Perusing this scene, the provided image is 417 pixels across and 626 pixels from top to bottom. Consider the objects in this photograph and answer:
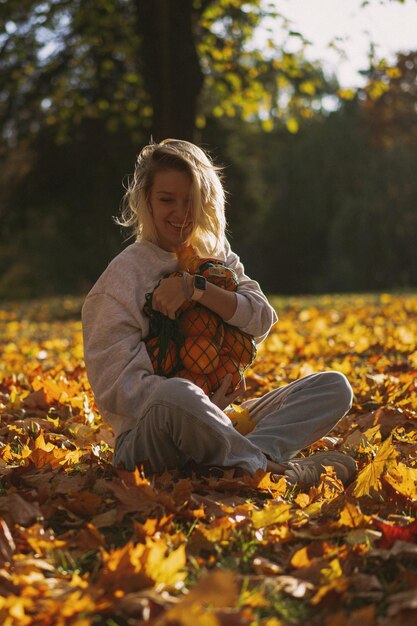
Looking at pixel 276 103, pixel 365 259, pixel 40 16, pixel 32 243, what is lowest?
pixel 365 259

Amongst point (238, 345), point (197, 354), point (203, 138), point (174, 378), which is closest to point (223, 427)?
point (174, 378)

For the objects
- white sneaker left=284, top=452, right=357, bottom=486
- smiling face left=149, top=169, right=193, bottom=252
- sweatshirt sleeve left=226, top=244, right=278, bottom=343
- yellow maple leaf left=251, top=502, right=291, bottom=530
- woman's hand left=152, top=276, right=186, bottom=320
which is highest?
smiling face left=149, top=169, right=193, bottom=252

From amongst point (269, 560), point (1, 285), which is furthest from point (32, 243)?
point (269, 560)

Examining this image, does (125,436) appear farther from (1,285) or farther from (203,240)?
(1,285)

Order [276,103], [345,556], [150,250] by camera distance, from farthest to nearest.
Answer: [276,103]
[150,250]
[345,556]

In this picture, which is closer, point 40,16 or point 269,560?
point 269,560

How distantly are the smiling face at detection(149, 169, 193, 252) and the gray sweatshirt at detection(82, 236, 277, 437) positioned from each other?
0.10m

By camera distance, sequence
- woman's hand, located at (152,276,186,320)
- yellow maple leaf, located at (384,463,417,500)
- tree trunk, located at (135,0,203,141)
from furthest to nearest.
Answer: tree trunk, located at (135,0,203,141) < woman's hand, located at (152,276,186,320) < yellow maple leaf, located at (384,463,417,500)

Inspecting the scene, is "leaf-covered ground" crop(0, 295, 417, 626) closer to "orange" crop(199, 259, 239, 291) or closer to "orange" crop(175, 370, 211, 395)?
"orange" crop(175, 370, 211, 395)

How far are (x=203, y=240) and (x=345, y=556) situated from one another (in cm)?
149

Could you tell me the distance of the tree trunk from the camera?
9.25 m

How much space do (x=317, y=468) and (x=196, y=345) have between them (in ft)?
2.00

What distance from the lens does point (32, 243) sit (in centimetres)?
2789

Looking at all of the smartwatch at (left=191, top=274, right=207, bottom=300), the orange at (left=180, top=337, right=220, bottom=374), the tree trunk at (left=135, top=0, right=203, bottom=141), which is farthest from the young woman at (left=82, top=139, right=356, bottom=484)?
the tree trunk at (left=135, top=0, right=203, bottom=141)
